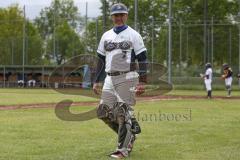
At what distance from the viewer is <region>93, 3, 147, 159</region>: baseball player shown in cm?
802

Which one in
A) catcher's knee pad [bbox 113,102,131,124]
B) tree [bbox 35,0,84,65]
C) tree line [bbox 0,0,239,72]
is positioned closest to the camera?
catcher's knee pad [bbox 113,102,131,124]

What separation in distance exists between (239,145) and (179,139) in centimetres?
129

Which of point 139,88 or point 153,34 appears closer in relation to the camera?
point 139,88

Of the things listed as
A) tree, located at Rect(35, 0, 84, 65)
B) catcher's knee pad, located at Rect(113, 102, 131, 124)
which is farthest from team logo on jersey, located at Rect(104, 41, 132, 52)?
tree, located at Rect(35, 0, 84, 65)

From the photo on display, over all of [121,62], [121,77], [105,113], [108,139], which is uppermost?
[121,62]

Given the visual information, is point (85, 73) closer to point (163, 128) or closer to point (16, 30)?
point (16, 30)

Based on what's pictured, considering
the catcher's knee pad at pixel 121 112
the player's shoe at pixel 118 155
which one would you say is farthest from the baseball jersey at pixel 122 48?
the player's shoe at pixel 118 155

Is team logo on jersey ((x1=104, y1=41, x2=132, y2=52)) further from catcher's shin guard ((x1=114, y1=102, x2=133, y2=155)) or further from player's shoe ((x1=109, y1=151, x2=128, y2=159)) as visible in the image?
player's shoe ((x1=109, y1=151, x2=128, y2=159))

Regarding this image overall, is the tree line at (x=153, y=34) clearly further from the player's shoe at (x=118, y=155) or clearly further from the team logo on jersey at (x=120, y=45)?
the player's shoe at (x=118, y=155)

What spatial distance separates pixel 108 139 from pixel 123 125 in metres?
2.22

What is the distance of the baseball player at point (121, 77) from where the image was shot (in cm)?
802

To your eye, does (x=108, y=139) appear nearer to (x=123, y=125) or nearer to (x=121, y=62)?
(x=123, y=125)

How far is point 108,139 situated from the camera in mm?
10195

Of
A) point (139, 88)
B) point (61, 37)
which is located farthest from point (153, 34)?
point (139, 88)
